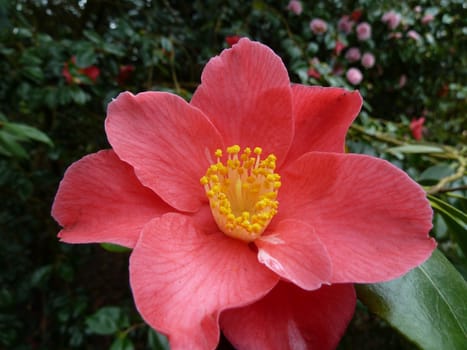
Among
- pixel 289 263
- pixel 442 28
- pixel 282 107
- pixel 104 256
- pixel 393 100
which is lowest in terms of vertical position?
pixel 104 256

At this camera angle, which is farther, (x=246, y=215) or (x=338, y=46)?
(x=338, y=46)

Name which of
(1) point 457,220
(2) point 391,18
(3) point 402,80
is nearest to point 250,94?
(1) point 457,220

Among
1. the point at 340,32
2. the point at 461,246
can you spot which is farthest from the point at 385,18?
the point at 461,246

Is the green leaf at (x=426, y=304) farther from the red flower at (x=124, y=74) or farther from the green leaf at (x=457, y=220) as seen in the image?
the red flower at (x=124, y=74)

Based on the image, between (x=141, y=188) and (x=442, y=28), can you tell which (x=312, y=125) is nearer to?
(x=141, y=188)

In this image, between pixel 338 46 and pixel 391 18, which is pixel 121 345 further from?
pixel 391 18

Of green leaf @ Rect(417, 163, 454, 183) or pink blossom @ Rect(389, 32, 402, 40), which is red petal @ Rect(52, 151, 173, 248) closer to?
green leaf @ Rect(417, 163, 454, 183)
